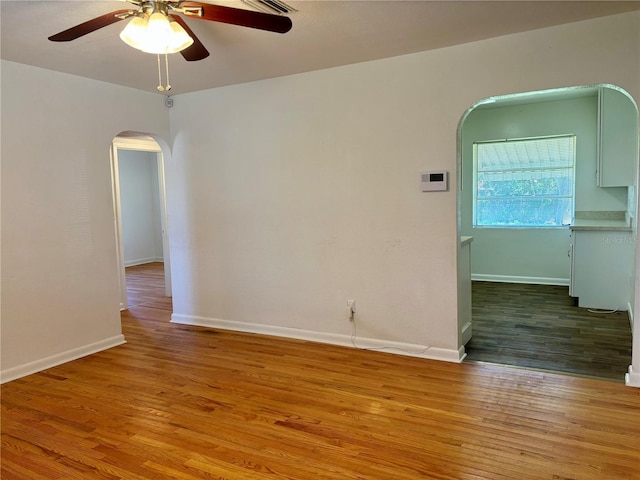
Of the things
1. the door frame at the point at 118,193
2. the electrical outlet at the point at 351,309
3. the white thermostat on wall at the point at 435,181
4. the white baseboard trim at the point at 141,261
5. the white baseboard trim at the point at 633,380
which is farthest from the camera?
the white baseboard trim at the point at 141,261

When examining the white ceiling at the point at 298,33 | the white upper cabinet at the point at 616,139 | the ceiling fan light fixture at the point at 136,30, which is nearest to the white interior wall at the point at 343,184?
the white ceiling at the point at 298,33

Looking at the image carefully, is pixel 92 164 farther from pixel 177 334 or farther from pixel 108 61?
pixel 177 334

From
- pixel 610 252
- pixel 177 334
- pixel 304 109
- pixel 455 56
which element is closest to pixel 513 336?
pixel 610 252

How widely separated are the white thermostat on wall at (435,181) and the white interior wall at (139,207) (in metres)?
7.39

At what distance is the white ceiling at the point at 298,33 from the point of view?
8.19 ft

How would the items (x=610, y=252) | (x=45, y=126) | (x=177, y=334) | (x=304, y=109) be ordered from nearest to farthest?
(x=45, y=126), (x=304, y=109), (x=177, y=334), (x=610, y=252)

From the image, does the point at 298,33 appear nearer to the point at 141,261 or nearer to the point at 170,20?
the point at 170,20

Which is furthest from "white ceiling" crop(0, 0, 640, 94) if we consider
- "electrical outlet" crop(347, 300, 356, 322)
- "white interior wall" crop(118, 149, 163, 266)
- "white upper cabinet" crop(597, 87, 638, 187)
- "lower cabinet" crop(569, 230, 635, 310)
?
"white interior wall" crop(118, 149, 163, 266)

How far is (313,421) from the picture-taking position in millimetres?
2619

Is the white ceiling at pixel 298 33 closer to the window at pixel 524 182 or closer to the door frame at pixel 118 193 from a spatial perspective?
the door frame at pixel 118 193

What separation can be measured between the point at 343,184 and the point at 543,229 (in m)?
3.98

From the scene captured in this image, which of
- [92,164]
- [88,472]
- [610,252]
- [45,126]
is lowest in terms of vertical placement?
[88,472]

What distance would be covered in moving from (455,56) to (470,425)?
253cm

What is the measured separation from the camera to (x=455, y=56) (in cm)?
325
